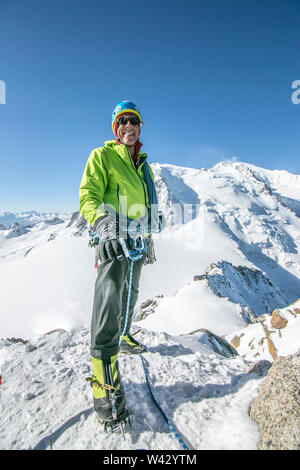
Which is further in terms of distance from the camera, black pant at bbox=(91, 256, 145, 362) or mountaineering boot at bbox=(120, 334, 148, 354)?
mountaineering boot at bbox=(120, 334, 148, 354)

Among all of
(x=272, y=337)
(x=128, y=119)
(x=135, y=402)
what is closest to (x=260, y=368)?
(x=135, y=402)

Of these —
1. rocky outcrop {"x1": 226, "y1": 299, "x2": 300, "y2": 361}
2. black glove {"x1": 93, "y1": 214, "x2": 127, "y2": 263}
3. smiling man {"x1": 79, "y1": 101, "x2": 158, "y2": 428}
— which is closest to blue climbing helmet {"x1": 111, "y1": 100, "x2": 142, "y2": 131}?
smiling man {"x1": 79, "y1": 101, "x2": 158, "y2": 428}

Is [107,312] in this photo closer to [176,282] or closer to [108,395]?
[108,395]

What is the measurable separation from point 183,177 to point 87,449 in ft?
598

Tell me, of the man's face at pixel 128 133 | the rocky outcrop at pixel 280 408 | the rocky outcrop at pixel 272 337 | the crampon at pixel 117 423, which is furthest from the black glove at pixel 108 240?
the rocky outcrop at pixel 272 337

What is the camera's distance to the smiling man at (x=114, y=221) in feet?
7.80

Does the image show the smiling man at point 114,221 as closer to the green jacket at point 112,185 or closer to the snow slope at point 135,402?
the green jacket at point 112,185

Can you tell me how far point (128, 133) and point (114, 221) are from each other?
151cm

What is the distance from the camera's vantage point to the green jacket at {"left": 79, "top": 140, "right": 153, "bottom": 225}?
2750 millimetres

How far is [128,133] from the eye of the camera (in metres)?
3.36

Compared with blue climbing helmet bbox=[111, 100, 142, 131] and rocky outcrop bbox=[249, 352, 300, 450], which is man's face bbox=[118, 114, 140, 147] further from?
rocky outcrop bbox=[249, 352, 300, 450]

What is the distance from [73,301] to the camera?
24875 mm

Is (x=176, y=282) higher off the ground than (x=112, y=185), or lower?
lower
